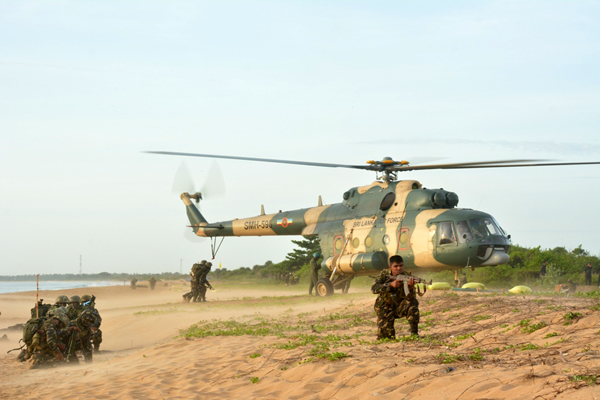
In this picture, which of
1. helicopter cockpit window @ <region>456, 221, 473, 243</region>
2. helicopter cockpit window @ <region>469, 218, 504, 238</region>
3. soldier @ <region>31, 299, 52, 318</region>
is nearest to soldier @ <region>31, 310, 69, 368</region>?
soldier @ <region>31, 299, 52, 318</region>

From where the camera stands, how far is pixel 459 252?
51.3 feet

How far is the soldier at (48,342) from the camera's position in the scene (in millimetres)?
10414

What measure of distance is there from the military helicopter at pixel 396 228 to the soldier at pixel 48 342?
7.09m

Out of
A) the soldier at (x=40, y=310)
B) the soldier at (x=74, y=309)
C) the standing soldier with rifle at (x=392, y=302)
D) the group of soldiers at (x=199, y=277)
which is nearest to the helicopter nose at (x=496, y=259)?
the standing soldier with rifle at (x=392, y=302)

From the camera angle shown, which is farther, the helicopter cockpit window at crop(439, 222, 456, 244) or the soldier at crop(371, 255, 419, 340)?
the helicopter cockpit window at crop(439, 222, 456, 244)

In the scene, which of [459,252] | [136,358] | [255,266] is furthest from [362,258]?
[255,266]

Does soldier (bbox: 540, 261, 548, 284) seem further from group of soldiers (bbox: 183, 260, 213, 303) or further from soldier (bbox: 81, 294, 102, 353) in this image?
soldier (bbox: 81, 294, 102, 353)

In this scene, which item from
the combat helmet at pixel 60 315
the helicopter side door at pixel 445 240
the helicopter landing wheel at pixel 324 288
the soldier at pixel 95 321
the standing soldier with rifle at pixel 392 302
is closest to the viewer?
the standing soldier with rifle at pixel 392 302

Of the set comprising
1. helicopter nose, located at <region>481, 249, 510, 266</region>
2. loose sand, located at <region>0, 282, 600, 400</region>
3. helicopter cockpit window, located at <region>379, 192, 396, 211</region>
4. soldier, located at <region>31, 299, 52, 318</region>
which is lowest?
loose sand, located at <region>0, 282, 600, 400</region>

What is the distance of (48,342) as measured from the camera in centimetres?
1034

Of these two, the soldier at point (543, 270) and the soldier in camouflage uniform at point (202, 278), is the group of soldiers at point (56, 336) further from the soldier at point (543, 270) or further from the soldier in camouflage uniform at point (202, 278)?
the soldier at point (543, 270)

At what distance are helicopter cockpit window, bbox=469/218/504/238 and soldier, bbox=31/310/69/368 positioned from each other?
35.6ft

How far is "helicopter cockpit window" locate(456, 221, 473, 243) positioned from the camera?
51.0 feet

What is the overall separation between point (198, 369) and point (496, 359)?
14.6 feet
